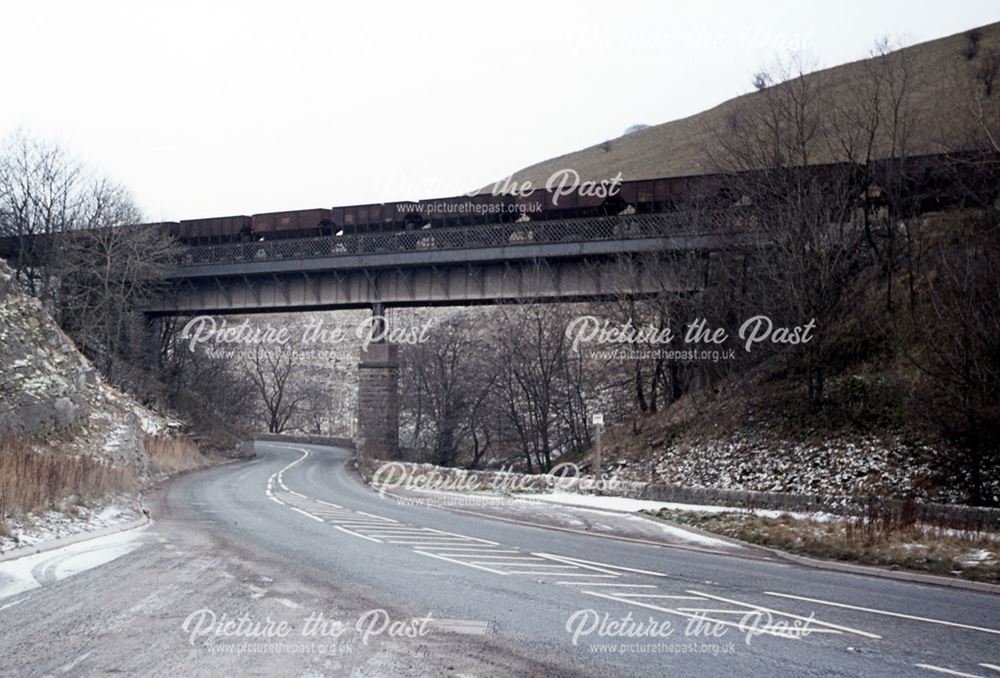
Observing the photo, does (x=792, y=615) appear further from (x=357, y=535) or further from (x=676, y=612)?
(x=357, y=535)

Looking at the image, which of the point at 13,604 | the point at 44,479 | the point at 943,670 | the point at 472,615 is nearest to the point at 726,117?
the point at 44,479

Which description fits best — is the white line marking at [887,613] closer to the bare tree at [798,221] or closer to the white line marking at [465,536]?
the white line marking at [465,536]

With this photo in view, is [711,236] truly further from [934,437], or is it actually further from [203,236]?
[203,236]

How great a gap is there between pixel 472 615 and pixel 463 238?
117 feet

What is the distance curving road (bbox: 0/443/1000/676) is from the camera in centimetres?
743

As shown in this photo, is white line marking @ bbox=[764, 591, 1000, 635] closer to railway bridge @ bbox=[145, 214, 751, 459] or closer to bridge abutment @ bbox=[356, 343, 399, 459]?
railway bridge @ bbox=[145, 214, 751, 459]

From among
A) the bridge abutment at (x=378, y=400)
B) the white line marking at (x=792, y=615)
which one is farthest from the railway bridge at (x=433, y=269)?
the white line marking at (x=792, y=615)

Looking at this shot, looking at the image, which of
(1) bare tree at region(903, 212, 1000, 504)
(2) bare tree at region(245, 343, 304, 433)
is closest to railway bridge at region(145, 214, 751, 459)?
(1) bare tree at region(903, 212, 1000, 504)

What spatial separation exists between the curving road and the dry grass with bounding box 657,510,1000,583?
4.07 ft

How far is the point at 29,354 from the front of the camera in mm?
26484

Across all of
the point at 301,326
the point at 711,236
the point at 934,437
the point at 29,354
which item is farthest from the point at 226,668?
the point at 301,326

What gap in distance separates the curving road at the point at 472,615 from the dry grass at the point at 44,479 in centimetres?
209

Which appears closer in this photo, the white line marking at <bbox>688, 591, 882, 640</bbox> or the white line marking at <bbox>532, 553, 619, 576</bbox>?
the white line marking at <bbox>688, 591, 882, 640</bbox>

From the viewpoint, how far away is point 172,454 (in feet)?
131
